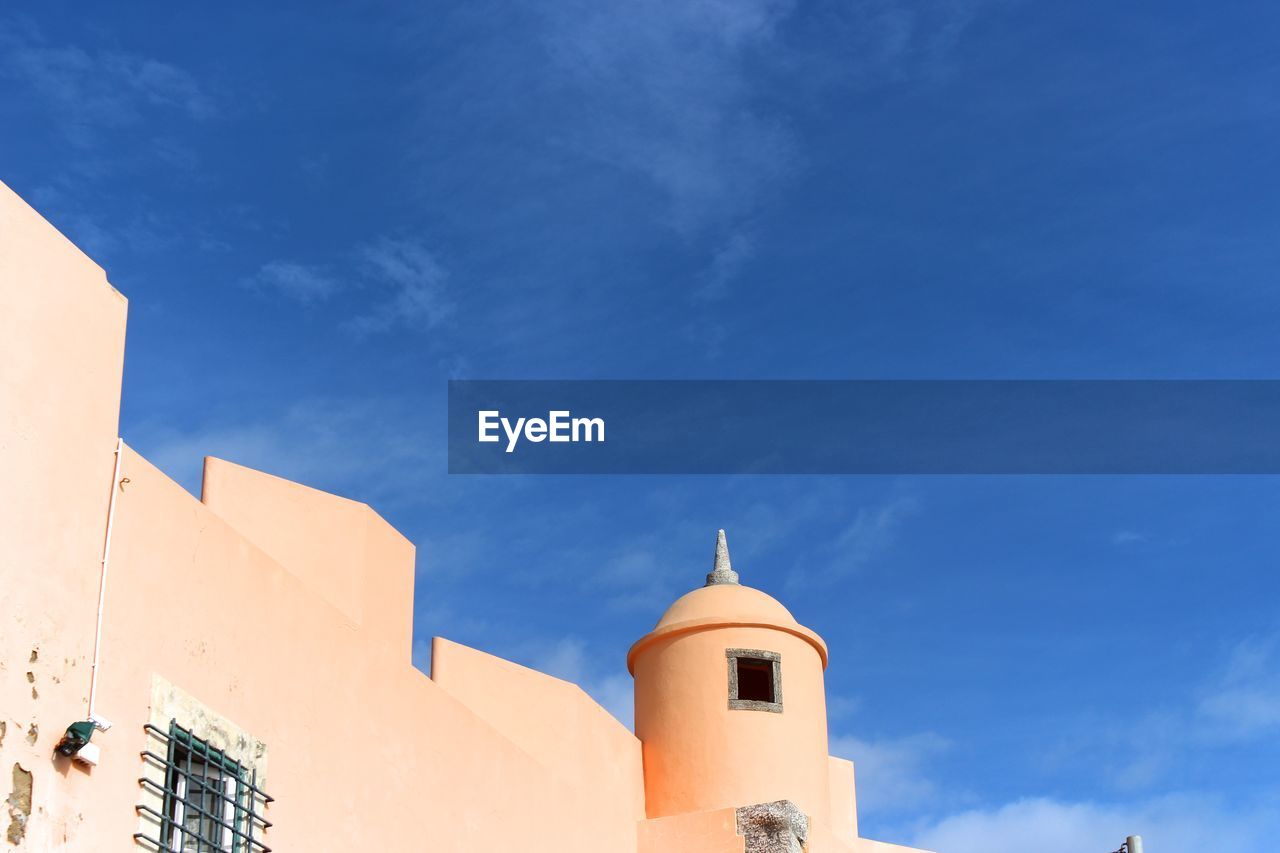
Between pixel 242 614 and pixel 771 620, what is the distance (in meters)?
7.25

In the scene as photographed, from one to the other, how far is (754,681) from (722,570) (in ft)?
3.83

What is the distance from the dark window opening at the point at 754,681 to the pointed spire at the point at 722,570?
841 millimetres

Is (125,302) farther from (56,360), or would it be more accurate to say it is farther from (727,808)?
(727,808)

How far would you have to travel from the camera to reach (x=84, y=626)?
299 inches

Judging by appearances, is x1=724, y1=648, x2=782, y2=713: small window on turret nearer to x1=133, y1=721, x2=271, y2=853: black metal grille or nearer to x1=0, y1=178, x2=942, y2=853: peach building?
x1=0, y1=178, x2=942, y2=853: peach building

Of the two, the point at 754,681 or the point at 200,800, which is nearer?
the point at 200,800

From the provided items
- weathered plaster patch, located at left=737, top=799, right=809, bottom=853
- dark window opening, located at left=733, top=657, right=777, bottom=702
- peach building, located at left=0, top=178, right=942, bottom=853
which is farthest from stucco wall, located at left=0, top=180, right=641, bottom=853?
dark window opening, located at left=733, top=657, right=777, bottom=702

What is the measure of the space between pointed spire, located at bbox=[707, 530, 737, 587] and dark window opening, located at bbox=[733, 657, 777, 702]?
841 mm

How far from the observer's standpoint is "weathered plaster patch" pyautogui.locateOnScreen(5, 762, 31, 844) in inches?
270

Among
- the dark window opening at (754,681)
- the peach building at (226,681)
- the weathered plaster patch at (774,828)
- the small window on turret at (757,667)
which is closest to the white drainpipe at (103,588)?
the peach building at (226,681)

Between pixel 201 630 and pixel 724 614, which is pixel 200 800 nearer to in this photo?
pixel 201 630

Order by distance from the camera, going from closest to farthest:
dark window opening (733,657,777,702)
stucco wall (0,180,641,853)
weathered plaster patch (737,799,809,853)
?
stucco wall (0,180,641,853) → weathered plaster patch (737,799,809,853) → dark window opening (733,657,777,702)

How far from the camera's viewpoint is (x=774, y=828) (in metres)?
13.5

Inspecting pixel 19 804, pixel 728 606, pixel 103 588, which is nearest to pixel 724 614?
pixel 728 606
